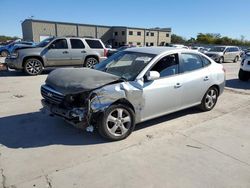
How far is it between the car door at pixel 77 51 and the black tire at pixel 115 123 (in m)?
8.58

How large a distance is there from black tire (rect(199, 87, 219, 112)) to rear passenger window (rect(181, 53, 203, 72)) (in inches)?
29.8

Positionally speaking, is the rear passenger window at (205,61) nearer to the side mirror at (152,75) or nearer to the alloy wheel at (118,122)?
the side mirror at (152,75)

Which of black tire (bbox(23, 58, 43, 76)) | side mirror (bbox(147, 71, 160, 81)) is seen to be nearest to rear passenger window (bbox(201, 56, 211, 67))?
side mirror (bbox(147, 71, 160, 81))

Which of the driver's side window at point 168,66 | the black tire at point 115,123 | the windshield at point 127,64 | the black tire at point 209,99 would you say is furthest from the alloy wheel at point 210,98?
the black tire at point 115,123

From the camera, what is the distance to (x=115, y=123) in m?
4.05

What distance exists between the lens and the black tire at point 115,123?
3.89m

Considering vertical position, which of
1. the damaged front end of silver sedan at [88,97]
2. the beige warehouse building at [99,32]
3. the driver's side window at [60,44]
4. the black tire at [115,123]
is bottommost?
the black tire at [115,123]

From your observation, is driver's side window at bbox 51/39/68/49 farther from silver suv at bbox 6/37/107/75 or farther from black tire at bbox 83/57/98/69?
black tire at bbox 83/57/98/69

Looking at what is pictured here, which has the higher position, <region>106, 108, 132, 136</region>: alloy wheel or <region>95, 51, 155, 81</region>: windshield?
<region>95, 51, 155, 81</region>: windshield

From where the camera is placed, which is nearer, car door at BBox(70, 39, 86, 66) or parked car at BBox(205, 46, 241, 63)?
car door at BBox(70, 39, 86, 66)

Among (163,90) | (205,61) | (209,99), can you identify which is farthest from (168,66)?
(209,99)

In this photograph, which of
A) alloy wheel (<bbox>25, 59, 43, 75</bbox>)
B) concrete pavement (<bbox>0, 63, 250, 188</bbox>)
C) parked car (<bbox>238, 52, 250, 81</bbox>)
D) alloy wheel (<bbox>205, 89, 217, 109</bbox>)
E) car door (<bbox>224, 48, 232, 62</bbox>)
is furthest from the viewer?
car door (<bbox>224, 48, 232, 62</bbox>)

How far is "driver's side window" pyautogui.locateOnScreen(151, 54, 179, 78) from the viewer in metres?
4.61

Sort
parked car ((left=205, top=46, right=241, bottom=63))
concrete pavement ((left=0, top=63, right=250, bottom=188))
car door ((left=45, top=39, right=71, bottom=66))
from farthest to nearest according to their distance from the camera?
parked car ((left=205, top=46, right=241, bottom=63)) → car door ((left=45, top=39, right=71, bottom=66)) → concrete pavement ((left=0, top=63, right=250, bottom=188))
